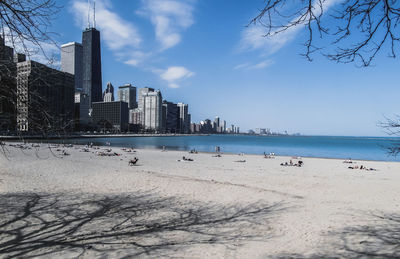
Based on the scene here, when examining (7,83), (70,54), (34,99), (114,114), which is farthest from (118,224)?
(114,114)

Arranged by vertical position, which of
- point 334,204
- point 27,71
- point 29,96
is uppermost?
point 27,71

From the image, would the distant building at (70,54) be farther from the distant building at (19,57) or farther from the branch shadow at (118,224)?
the branch shadow at (118,224)

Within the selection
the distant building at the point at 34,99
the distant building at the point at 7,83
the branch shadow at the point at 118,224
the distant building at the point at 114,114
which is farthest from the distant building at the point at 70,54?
the distant building at the point at 114,114

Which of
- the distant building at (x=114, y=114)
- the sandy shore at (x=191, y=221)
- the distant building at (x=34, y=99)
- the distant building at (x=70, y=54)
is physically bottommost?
the sandy shore at (x=191, y=221)

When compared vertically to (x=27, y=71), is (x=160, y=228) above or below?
below

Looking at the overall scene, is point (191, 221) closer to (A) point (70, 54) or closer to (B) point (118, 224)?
(B) point (118, 224)

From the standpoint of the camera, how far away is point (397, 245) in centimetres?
485

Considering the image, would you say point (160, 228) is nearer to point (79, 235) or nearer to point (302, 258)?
point (79, 235)

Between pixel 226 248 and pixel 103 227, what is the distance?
3110 mm

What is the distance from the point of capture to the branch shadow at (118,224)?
4.59m

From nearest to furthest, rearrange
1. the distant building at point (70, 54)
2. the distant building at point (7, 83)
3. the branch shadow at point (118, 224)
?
the distant building at point (7, 83)
the distant building at point (70, 54)
the branch shadow at point (118, 224)

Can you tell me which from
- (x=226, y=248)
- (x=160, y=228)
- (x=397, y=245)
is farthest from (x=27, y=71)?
(x=397, y=245)

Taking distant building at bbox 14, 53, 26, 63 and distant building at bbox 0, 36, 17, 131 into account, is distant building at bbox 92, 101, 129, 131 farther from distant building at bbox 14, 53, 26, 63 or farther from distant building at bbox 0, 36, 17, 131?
distant building at bbox 14, 53, 26, 63

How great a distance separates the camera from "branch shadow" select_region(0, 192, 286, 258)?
4.59 m
